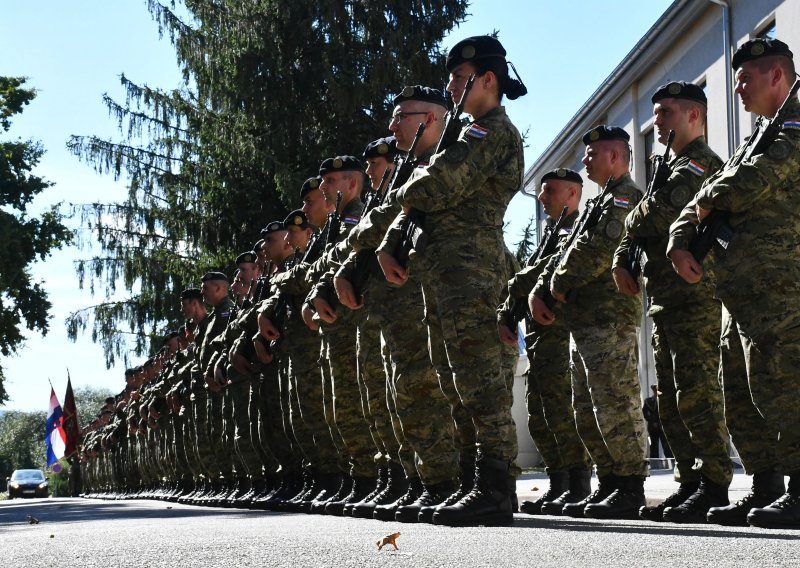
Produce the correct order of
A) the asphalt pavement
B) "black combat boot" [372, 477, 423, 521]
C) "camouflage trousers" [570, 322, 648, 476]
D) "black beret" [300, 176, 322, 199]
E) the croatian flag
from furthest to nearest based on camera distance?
the croatian flag, "black beret" [300, 176, 322, 199], "black combat boot" [372, 477, 423, 521], "camouflage trousers" [570, 322, 648, 476], the asphalt pavement

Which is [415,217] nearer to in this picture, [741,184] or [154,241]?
[741,184]

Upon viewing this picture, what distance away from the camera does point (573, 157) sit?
30.8 m

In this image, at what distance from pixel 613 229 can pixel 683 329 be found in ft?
3.25

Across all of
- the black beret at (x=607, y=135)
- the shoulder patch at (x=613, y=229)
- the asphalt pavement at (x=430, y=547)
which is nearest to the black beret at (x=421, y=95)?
the black beret at (x=607, y=135)

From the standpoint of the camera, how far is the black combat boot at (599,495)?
740 cm

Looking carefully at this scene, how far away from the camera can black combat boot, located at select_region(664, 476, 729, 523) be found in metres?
6.58

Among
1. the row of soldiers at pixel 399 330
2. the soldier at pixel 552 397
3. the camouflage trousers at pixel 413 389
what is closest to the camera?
the row of soldiers at pixel 399 330

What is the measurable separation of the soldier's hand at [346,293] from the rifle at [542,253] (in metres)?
1.24

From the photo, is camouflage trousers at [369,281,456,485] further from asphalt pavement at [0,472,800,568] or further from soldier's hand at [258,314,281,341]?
soldier's hand at [258,314,281,341]

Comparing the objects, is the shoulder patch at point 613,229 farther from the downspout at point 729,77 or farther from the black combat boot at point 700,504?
the downspout at point 729,77

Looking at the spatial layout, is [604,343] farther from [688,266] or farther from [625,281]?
[688,266]

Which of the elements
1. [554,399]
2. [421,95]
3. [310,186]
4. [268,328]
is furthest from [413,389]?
[310,186]

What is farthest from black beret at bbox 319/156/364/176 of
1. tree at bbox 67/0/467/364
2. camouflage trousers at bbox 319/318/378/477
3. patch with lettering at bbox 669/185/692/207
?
tree at bbox 67/0/467/364

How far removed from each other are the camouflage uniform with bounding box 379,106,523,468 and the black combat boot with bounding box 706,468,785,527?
1.01 metres
